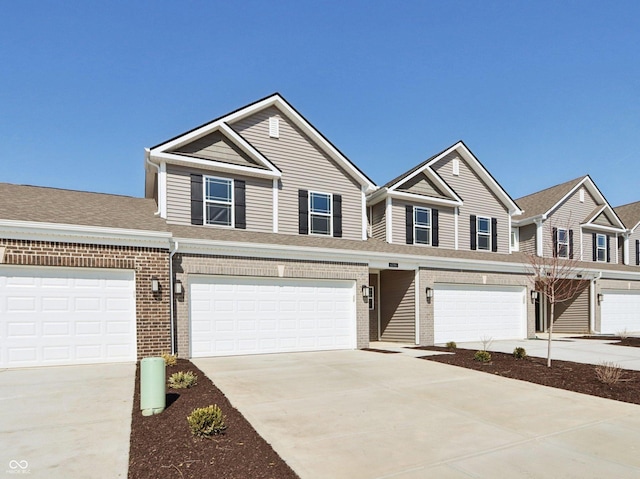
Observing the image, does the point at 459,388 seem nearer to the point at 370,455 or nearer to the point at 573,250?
the point at 370,455

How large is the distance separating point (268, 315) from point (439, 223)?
30.2 ft

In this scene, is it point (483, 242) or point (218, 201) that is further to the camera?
point (483, 242)

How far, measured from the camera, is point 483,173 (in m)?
19.4

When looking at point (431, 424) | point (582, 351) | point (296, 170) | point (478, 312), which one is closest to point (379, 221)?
point (296, 170)

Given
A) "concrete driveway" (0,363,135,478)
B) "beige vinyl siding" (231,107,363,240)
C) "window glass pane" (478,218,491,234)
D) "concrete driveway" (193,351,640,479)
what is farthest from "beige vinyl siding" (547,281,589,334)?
"concrete driveway" (0,363,135,478)

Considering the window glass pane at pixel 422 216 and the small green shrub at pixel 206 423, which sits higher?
the window glass pane at pixel 422 216

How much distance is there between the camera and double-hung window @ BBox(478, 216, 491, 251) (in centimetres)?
1919

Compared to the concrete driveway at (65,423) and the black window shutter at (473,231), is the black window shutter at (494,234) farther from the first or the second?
the concrete driveway at (65,423)

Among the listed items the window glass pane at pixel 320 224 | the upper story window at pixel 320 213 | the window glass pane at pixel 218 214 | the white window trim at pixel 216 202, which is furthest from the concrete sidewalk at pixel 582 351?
the window glass pane at pixel 218 214

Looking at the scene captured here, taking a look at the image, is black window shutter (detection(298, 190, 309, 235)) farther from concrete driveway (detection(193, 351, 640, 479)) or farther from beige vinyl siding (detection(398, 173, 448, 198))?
concrete driveway (detection(193, 351, 640, 479))

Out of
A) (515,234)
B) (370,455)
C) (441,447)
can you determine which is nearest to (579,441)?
(441,447)

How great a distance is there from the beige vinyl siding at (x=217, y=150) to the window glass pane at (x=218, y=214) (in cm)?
157

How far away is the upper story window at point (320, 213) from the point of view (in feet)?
49.9

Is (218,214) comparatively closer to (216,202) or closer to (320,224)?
(216,202)
